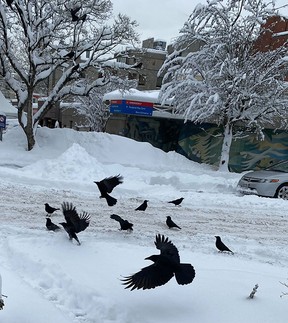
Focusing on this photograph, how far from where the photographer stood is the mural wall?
808 inches

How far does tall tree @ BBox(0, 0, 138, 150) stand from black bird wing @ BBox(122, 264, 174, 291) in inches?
496

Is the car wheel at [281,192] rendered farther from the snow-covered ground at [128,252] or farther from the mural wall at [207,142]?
the mural wall at [207,142]

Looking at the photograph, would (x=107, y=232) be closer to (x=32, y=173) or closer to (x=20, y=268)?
(x=20, y=268)

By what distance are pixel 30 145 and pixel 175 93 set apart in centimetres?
614

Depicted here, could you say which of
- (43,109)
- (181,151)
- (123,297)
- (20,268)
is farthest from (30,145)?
(123,297)

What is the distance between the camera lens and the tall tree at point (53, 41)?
15.0 meters

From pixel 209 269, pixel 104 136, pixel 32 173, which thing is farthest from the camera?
pixel 104 136

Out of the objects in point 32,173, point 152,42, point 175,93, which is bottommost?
point 32,173

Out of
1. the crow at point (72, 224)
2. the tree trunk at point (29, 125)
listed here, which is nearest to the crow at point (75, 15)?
the tree trunk at point (29, 125)

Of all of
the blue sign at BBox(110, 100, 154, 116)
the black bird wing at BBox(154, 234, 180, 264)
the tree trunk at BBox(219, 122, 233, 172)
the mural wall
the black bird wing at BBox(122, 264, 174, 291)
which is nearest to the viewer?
the black bird wing at BBox(122, 264, 174, 291)

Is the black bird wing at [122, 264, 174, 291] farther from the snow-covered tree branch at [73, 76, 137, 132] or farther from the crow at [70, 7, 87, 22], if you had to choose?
the snow-covered tree branch at [73, 76, 137, 132]

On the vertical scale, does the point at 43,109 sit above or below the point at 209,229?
above

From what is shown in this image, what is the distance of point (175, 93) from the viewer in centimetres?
1623

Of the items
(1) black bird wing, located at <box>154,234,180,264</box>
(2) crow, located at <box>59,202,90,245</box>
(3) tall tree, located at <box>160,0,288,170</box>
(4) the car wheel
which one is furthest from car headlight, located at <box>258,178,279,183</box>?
(1) black bird wing, located at <box>154,234,180,264</box>
